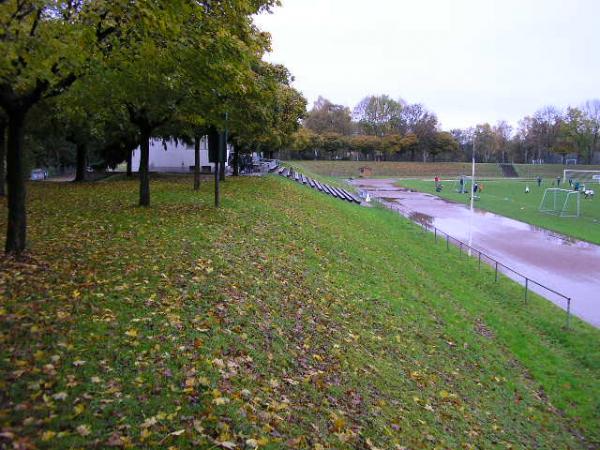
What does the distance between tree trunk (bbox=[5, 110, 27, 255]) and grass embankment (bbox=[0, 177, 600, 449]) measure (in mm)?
668

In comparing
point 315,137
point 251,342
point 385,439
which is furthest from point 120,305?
point 315,137

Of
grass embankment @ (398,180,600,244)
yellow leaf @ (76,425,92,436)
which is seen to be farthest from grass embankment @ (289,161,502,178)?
yellow leaf @ (76,425,92,436)

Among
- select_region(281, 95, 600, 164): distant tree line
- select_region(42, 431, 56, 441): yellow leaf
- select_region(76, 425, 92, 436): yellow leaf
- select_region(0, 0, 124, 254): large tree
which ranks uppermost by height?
select_region(281, 95, 600, 164): distant tree line

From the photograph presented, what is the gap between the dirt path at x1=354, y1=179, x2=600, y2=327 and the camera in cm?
1712

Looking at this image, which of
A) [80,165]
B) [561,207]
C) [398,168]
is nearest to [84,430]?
[80,165]

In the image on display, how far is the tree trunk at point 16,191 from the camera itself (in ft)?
30.5

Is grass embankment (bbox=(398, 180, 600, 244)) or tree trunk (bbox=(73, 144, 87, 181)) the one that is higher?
tree trunk (bbox=(73, 144, 87, 181))

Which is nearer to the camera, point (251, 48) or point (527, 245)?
point (251, 48)

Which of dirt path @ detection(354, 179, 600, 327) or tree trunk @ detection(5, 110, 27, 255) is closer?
tree trunk @ detection(5, 110, 27, 255)

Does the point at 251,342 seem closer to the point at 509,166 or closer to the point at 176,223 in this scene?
the point at 176,223

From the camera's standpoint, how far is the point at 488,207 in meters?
44.6

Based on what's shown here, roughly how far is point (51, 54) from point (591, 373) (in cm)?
1257

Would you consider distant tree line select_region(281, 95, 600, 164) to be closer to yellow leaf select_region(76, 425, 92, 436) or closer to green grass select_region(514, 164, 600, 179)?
green grass select_region(514, 164, 600, 179)

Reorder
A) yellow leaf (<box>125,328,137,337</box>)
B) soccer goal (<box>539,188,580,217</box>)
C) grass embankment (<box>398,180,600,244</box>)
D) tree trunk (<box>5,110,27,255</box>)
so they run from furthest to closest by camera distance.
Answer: soccer goal (<box>539,188,580,217</box>) → grass embankment (<box>398,180,600,244</box>) → tree trunk (<box>5,110,27,255</box>) → yellow leaf (<box>125,328,137,337</box>)
